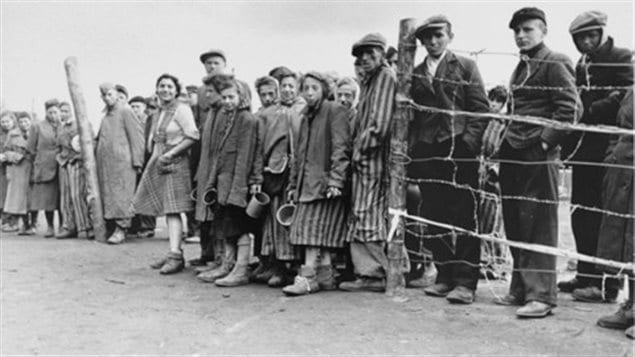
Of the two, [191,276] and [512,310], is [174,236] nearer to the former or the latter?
[191,276]

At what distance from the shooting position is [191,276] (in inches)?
241

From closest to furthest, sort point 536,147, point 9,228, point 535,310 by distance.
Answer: point 535,310
point 536,147
point 9,228

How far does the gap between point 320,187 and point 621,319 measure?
2286 mm

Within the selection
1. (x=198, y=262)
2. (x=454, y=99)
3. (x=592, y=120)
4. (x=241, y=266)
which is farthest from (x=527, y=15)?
(x=198, y=262)

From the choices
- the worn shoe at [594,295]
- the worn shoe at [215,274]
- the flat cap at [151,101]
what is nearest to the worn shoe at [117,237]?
the flat cap at [151,101]

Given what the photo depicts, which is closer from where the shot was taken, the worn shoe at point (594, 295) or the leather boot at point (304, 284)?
the worn shoe at point (594, 295)

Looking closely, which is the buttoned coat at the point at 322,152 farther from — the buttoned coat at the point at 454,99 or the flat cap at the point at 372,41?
the buttoned coat at the point at 454,99

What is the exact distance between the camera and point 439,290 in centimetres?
501

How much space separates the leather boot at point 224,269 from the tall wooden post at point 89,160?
3.09m

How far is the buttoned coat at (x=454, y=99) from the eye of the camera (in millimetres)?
4785

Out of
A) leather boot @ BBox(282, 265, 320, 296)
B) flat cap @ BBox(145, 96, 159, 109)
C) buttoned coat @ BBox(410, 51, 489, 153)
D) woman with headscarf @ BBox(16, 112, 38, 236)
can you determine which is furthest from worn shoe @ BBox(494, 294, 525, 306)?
woman with headscarf @ BBox(16, 112, 38, 236)

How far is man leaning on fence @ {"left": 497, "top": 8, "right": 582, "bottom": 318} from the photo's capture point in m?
4.38

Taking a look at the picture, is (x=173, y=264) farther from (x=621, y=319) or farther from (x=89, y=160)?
(x=621, y=319)

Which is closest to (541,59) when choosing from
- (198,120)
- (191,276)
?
(191,276)
